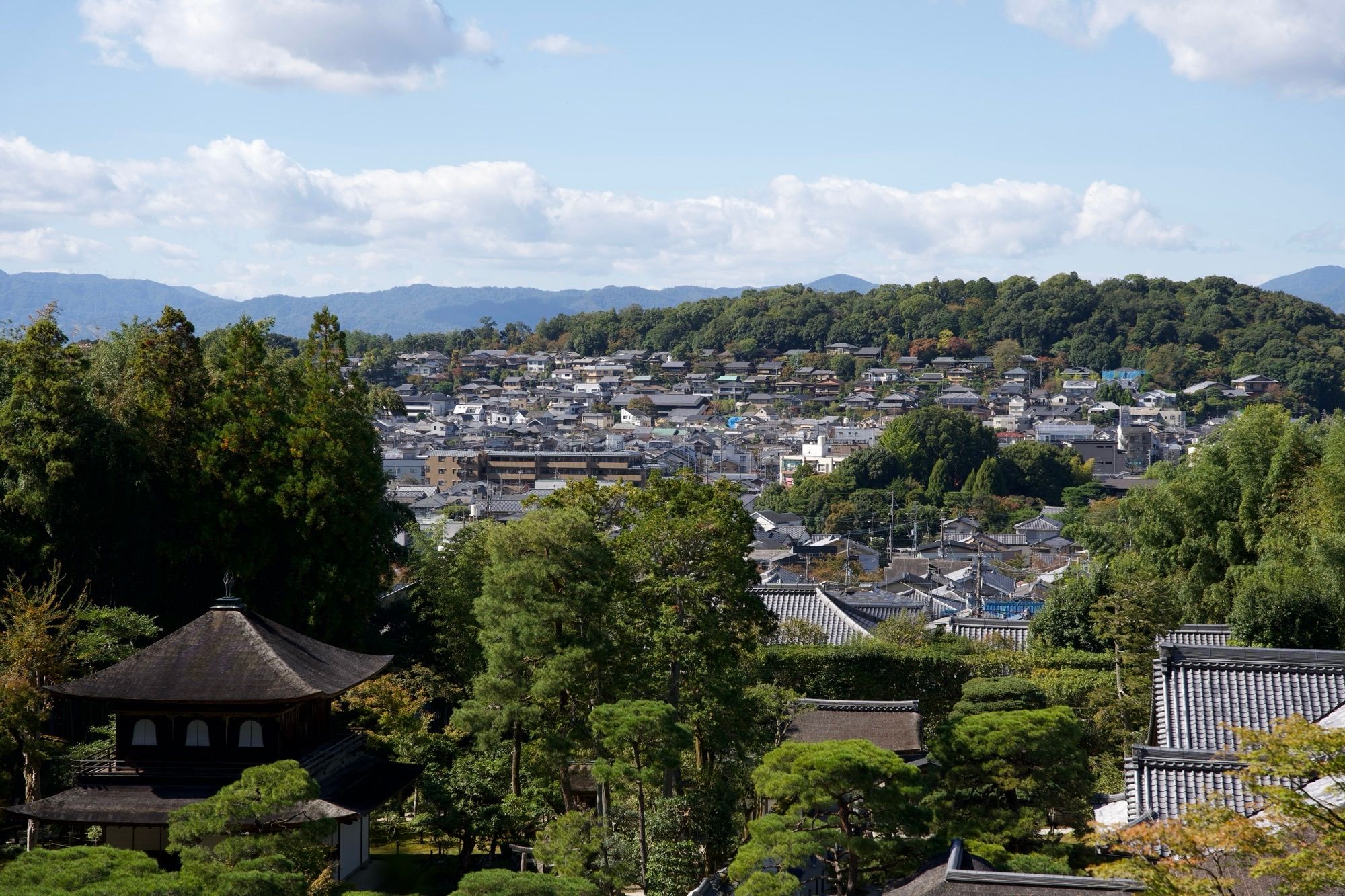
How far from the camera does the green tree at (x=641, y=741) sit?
12.9m

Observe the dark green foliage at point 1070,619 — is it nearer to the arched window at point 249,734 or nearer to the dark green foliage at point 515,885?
the dark green foliage at point 515,885

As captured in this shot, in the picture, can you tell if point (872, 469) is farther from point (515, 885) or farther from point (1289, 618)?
point (515, 885)

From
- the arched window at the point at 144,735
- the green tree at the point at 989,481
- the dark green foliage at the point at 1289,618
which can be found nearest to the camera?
the arched window at the point at 144,735

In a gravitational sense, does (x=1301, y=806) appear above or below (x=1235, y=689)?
above

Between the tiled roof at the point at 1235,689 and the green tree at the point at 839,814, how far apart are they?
9.19 ft

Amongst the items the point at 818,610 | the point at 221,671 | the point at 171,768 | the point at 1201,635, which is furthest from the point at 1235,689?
the point at 818,610

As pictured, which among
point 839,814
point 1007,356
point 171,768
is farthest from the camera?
point 1007,356

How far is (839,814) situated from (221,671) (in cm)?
661

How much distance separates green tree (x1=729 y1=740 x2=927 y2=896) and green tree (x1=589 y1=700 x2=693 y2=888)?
951 millimetres

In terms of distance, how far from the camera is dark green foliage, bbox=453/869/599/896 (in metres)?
10.3

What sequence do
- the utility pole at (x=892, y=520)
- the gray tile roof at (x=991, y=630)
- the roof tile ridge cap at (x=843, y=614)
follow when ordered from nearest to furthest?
the roof tile ridge cap at (x=843, y=614) → the gray tile roof at (x=991, y=630) → the utility pole at (x=892, y=520)

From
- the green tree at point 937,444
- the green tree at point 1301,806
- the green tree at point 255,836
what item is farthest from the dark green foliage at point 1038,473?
the green tree at point 1301,806

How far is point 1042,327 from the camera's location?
122438 millimetres

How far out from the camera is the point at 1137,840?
753 centimetres
